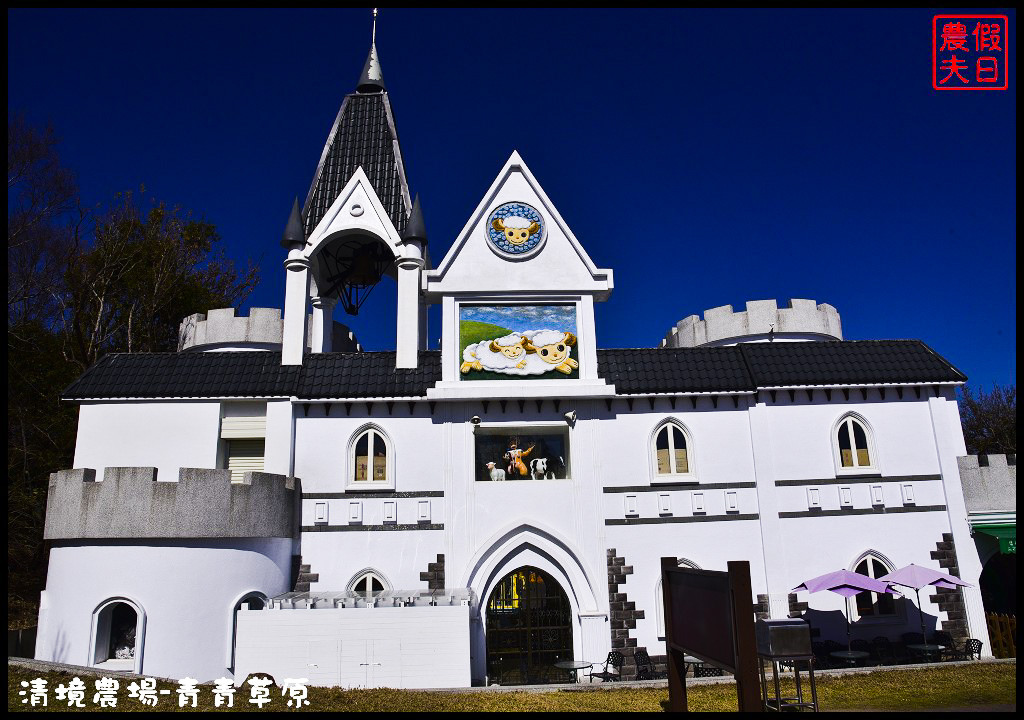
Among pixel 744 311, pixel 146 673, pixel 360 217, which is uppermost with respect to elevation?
pixel 360 217

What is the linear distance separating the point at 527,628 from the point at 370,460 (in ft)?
21.4

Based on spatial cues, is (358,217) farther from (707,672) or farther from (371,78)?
(707,672)

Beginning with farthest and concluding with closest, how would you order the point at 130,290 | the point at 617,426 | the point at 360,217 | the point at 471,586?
the point at 130,290 → the point at 360,217 → the point at 617,426 → the point at 471,586

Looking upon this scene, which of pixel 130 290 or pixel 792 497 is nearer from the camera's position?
pixel 792 497

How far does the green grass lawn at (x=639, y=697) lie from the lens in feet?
40.8

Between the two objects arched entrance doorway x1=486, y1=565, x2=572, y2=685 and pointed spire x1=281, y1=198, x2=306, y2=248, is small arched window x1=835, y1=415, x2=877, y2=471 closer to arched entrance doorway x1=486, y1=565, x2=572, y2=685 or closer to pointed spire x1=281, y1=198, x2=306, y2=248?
arched entrance doorway x1=486, y1=565, x2=572, y2=685

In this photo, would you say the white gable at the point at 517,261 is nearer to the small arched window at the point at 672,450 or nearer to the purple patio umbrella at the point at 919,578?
the small arched window at the point at 672,450

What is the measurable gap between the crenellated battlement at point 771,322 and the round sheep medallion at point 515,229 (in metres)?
8.62

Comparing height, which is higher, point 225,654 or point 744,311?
point 744,311

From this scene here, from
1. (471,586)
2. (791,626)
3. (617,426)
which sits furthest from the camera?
(617,426)

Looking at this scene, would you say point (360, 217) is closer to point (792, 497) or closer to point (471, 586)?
point (471, 586)

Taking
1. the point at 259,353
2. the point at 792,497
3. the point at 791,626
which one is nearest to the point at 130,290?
the point at 259,353

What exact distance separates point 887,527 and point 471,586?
481 inches

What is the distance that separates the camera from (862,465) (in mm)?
Result: 21703
